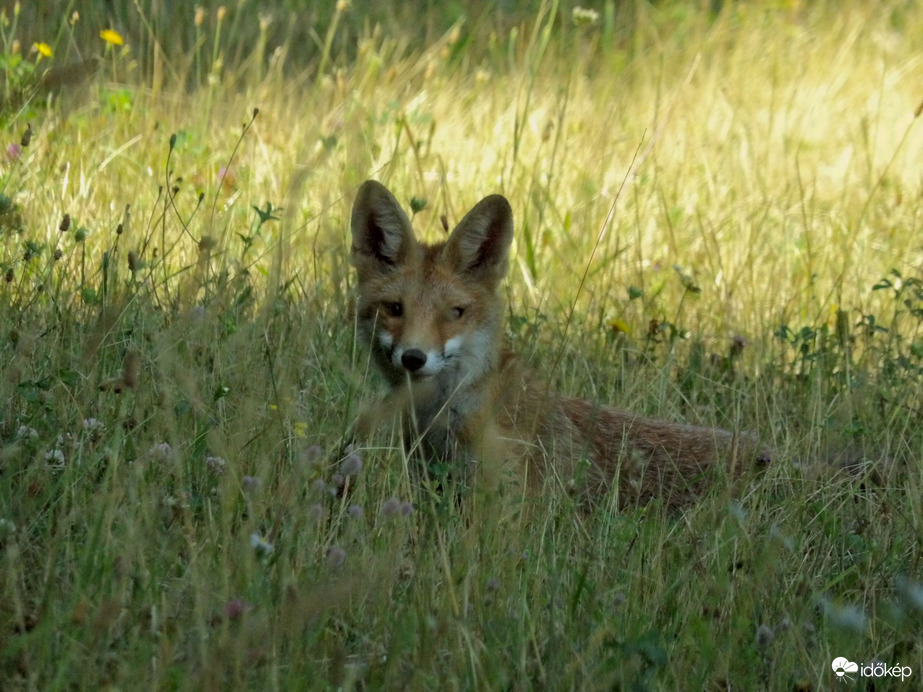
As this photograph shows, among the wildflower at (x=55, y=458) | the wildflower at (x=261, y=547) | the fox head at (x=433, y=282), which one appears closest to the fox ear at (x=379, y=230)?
the fox head at (x=433, y=282)

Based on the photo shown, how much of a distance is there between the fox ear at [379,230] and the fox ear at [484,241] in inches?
7.0

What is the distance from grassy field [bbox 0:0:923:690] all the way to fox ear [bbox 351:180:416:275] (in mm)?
170

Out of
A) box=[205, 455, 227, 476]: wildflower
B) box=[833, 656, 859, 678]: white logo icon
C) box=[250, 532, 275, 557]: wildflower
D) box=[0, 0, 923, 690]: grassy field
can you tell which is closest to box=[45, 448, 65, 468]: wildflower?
box=[0, 0, 923, 690]: grassy field

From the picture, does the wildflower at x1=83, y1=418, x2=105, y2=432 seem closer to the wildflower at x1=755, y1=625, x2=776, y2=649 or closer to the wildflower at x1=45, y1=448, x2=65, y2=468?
the wildflower at x1=45, y1=448, x2=65, y2=468

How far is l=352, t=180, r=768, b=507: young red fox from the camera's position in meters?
4.44

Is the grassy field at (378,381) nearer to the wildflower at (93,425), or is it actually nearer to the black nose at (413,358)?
the wildflower at (93,425)

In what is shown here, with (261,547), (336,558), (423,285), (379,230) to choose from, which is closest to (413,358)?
(423,285)

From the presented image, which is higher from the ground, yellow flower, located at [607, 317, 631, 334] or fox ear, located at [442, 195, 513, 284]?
fox ear, located at [442, 195, 513, 284]

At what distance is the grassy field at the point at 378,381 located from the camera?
2.67 meters

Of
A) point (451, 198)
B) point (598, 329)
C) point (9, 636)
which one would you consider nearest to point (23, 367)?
point (9, 636)

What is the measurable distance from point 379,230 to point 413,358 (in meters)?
0.67

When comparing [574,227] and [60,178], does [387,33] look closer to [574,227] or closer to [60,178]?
[574,227]

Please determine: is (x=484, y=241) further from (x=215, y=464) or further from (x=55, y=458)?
(x=55, y=458)

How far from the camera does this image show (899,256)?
6.39m
